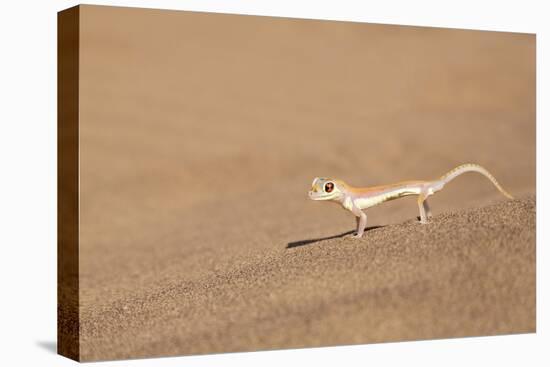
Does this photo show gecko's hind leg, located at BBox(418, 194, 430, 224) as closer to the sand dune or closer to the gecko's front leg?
the sand dune

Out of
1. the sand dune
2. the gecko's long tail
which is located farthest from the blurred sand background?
the gecko's long tail

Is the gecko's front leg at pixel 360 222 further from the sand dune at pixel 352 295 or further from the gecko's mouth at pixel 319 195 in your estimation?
the gecko's mouth at pixel 319 195

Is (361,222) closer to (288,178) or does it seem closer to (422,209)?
(422,209)

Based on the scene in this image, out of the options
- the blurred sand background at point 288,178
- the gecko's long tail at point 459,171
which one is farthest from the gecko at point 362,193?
the blurred sand background at point 288,178

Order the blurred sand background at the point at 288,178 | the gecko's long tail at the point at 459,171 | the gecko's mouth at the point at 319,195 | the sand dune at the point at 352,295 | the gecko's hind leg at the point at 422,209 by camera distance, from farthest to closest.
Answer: the gecko's long tail at the point at 459,171, the gecko's hind leg at the point at 422,209, the gecko's mouth at the point at 319,195, the blurred sand background at the point at 288,178, the sand dune at the point at 352,295

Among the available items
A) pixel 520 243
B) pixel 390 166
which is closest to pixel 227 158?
pixel 390 166

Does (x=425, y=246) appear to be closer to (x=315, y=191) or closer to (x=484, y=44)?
(x=315, y=191)

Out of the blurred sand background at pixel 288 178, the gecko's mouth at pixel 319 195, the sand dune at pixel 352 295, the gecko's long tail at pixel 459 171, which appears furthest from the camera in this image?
the gecko's long tail at pixel 459 171
